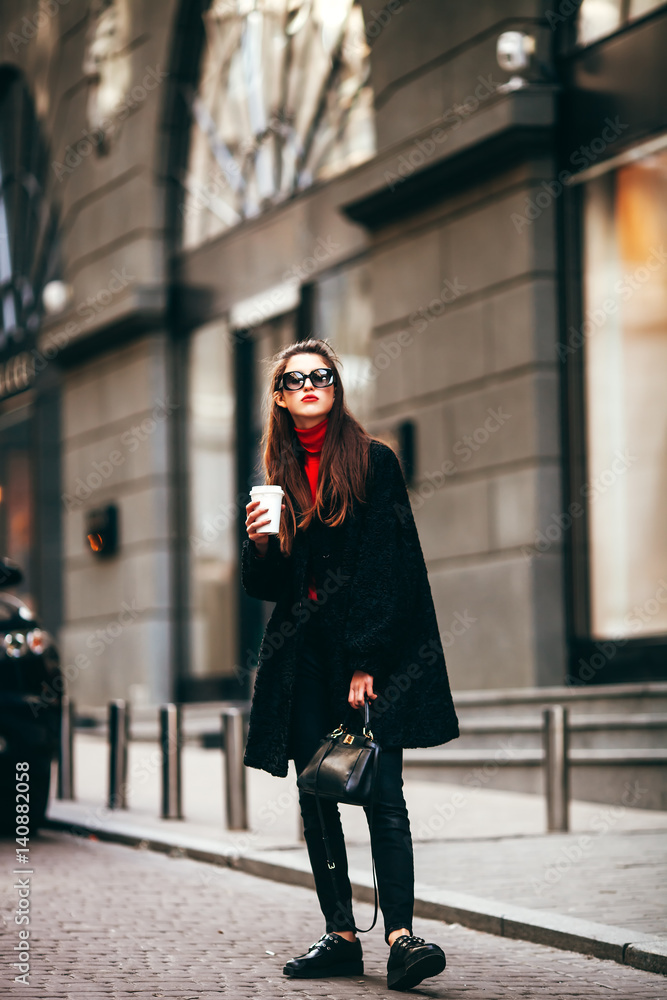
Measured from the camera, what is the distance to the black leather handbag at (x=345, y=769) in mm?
4363

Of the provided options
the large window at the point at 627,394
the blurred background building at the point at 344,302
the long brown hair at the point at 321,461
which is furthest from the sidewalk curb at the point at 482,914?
the large window at the point at 627,394

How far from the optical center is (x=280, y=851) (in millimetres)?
7531

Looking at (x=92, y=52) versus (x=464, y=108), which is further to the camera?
(x=92, y=52)

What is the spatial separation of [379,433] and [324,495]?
7.77 metres

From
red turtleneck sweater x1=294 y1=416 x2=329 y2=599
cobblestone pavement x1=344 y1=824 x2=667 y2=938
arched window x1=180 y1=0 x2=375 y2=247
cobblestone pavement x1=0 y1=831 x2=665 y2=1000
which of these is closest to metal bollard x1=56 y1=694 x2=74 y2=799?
cobblestone pavement x1=0 y1=831 x2=665 y2=1000

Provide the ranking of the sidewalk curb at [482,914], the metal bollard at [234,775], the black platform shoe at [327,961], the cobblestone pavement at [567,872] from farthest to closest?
the metal bollard at [234,775] < the cobblestone pavement at [567,872] < the sidewalk curb at [482,914] < the black platform shoe at [327,961]

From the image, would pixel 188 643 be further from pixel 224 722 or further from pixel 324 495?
pixel 324 495

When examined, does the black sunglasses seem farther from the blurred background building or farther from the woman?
the blurred background building

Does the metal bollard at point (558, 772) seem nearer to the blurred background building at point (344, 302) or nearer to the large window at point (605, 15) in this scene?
the blurred background building at point (344, 302)

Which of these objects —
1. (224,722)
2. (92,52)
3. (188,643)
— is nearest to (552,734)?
(224,722)

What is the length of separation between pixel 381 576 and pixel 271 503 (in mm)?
431

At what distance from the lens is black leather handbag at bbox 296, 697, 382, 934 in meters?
4.36

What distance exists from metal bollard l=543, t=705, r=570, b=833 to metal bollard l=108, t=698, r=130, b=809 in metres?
3.09

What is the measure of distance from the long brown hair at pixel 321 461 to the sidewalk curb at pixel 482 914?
1.80m
